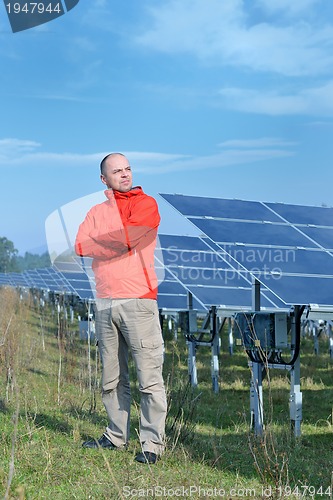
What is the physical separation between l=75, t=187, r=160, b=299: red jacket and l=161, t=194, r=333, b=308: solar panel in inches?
67.3

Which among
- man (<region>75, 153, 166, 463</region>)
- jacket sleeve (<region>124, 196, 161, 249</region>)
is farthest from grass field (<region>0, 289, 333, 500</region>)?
jacket sleeve (<region>124, 196, 161, 249</region>)

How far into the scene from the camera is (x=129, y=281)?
4590 millimetres

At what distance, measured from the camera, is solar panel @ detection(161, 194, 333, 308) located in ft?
20.7

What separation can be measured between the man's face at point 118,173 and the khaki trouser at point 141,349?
767 mm

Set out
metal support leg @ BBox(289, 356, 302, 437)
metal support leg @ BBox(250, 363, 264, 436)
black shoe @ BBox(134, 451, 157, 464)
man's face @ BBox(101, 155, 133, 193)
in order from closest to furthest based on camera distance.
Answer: black shoe @ BBox(134, 451, 157, 464) → man's face @ BBox(101, 155, 133, 193) → metal support leg @ BBox(250, 363, 264, 436) → metal support leg @ BBox(289, 356, 302, 437)

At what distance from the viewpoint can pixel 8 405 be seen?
6.38m

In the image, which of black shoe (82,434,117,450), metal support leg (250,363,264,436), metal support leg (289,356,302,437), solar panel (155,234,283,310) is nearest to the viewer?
black shoe (82,434,117,450)

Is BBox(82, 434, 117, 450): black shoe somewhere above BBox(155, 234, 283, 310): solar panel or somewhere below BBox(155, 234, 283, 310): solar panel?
below

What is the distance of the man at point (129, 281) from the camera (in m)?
4.57

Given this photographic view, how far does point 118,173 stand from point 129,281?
28.4 inches

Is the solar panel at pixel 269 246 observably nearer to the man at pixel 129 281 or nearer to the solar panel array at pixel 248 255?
the solar panel array at pixel 248 255

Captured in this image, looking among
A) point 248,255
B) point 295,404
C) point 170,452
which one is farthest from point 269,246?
point 170,452

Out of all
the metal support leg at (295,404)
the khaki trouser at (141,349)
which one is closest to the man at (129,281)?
the khaki trouser at (141,349)

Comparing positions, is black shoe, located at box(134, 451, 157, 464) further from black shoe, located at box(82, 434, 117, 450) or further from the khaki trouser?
black shoe, located at box(82, 434, 117, 450)
